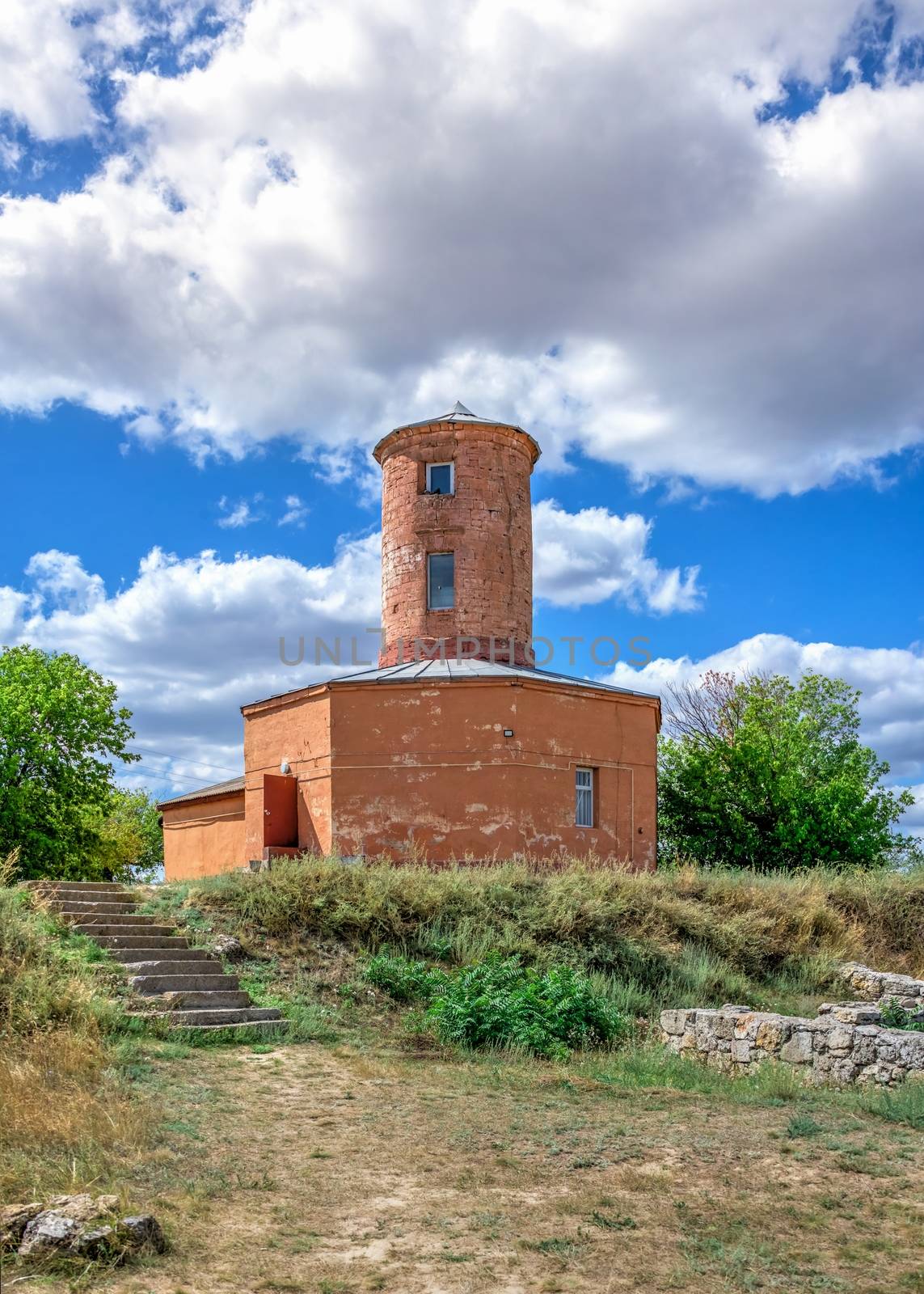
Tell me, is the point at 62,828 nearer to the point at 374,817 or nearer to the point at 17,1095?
the point at 374,817

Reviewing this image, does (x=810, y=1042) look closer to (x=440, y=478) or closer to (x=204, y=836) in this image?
(x=440, y=478)

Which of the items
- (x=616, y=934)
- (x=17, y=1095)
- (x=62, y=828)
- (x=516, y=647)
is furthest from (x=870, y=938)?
(x=62, y=828)

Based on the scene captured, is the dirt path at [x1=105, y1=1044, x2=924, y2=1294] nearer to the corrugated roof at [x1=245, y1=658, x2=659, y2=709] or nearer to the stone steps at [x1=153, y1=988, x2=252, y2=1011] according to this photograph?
the stone steps at [x1=153, y1=988, x2=252, y2=1011]

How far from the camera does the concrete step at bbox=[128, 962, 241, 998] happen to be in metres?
12.5

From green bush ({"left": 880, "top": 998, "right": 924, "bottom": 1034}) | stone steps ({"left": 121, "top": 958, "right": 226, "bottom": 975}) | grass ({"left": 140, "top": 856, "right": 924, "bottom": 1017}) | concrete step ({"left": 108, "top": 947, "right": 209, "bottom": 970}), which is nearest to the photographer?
stone steps ({"left": 121, "top": 958, "right": 226, "bottom": 975})

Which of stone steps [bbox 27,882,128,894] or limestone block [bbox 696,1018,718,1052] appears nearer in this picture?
limestone block [bbox 696,1018,718,1052]

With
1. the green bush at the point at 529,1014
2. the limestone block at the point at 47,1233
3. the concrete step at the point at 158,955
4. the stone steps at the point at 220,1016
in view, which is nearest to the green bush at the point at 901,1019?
the green bush at the point at 529,1014

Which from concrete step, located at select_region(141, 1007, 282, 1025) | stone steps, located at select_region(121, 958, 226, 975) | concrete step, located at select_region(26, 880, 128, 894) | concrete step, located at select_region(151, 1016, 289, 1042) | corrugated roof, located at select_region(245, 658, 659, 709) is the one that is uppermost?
corrugated roof, located at select_region(245, 658, 659, 709)

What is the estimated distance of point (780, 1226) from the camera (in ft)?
20.6

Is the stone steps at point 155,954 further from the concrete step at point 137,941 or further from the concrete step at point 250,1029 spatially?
the concrete step at point 250,1029

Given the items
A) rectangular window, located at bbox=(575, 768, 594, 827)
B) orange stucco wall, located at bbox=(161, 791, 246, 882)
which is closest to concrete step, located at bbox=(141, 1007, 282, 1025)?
rectangular window, located at bbox=(575, 768, 594, 827)

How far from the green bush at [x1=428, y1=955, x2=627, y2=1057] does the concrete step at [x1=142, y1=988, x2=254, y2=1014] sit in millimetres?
2285

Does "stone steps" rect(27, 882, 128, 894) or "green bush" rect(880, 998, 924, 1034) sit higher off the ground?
"stone steps" rect(27, 882, 128, 894)

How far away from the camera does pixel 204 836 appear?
24.0 m
